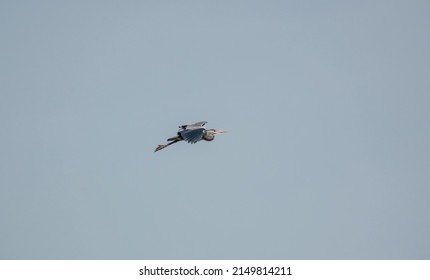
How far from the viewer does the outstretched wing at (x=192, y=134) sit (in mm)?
85881

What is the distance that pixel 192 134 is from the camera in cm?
8669

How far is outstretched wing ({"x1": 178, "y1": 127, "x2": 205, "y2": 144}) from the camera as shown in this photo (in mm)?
85881
